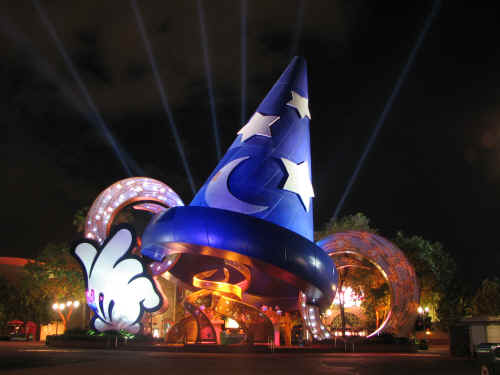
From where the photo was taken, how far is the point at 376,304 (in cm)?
4562

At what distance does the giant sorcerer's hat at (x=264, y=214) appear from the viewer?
76.6 ft

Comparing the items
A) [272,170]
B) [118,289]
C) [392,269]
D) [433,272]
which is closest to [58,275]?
[118,289]

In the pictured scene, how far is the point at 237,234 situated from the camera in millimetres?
23188

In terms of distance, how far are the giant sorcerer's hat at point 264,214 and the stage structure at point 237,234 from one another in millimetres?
56

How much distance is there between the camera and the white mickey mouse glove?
28.1 m

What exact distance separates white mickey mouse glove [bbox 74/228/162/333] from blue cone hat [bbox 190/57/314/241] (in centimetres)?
547

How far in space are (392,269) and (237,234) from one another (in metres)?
12.4

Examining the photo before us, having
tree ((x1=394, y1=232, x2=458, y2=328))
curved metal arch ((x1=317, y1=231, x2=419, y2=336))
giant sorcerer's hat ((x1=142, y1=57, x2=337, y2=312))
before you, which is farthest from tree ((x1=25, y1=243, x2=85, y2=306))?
tree ((x1=394, y1=232, x2=458, y2=328))

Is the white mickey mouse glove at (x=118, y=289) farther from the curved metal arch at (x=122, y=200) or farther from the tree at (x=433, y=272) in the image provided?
the tree at (x=433, y=272)

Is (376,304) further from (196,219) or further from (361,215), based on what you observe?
(196,219)

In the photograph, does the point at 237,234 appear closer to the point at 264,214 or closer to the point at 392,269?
the point at 264,214

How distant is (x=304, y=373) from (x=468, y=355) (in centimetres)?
1588

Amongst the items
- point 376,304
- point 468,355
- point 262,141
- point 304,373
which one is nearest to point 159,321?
point 376,304

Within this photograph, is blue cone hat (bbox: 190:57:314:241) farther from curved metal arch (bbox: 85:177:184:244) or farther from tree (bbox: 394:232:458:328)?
tree (bbox: 394:232:458:328)
